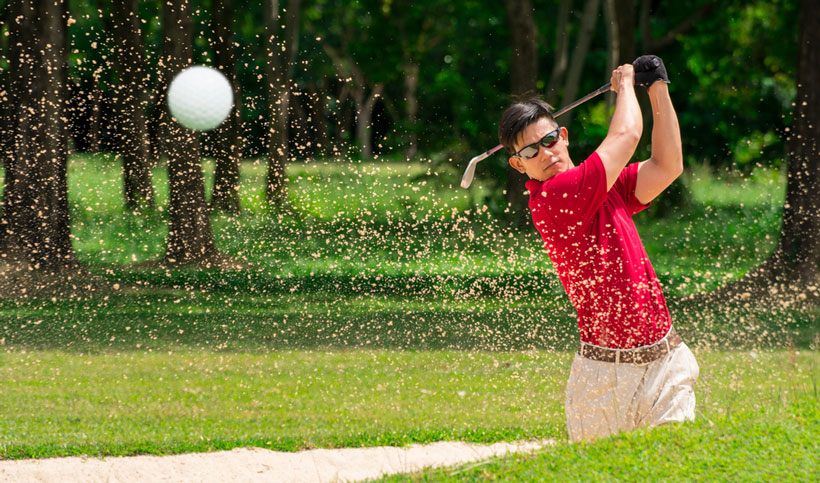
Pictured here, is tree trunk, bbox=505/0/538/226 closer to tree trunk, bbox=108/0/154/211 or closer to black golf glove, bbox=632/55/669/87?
tree trunk, bbox=108/0/154/211

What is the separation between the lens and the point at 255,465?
17.4 ft

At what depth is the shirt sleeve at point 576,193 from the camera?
3.32 meters

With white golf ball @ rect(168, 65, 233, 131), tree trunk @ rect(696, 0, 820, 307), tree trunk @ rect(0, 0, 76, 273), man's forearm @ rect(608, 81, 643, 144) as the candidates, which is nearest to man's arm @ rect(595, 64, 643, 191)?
man's forearm @ rect(608, 81, 643, 144)

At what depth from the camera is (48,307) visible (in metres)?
10.2

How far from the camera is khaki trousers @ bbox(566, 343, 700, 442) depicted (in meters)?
3.46

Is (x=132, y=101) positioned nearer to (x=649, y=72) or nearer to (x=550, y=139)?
(x=550, y=139)

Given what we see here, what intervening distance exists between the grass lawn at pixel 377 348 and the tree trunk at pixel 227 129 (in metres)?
0.56

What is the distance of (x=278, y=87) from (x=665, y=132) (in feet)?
43.4

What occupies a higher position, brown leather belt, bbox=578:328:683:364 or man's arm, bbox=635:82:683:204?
man's arm, bbox=635:82:683:204

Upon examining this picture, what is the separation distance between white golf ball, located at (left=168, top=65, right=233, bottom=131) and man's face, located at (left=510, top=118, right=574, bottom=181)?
9351 millimetres

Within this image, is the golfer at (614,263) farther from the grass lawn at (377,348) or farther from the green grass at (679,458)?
the grass lawn at (377,348)

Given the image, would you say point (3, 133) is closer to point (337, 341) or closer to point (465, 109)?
point (337, 341)

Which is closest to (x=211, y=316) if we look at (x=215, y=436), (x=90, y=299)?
(x=90, y=299)

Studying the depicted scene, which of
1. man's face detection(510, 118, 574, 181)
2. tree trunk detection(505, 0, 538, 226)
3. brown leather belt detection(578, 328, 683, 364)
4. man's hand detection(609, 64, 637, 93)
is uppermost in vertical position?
tree trunk detection(505, 0, 538, 226)
